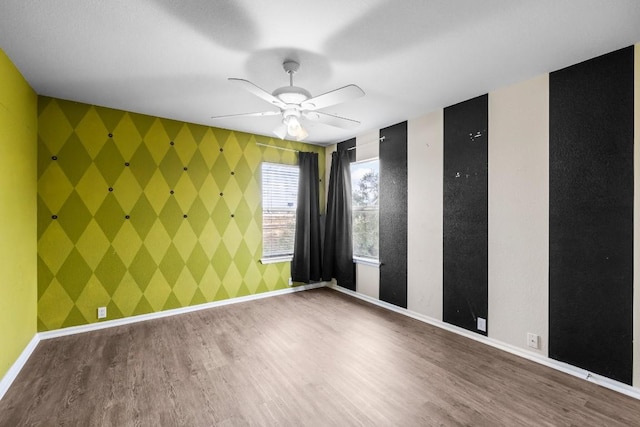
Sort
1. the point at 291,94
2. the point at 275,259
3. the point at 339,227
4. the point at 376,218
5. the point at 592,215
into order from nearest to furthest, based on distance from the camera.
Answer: the point at 291,94 → the point at 592,215 → the point at 376,218 → the point at 275,259 → the point at 339,227

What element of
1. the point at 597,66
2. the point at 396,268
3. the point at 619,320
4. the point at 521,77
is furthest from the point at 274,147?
the point at 619,320

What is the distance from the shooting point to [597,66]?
2.21m

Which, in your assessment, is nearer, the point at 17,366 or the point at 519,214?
the point at 17,366

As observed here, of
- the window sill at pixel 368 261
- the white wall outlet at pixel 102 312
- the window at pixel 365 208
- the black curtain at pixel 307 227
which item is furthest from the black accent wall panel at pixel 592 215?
the white wall outlet at pixel 102 312

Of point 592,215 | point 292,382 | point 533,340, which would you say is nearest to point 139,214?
point 292,382

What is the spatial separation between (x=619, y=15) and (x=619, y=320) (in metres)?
1.99

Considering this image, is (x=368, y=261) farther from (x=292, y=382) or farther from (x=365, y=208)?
(x=292, y=382)

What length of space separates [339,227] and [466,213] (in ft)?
6.39

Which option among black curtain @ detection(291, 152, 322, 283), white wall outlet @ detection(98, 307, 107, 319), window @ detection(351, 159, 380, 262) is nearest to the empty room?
white wall outlet @ detection(98, 307, 107, 319)

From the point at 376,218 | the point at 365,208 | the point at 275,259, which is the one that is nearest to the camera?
the point at 376,218

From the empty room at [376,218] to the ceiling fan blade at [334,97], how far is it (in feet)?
0.07

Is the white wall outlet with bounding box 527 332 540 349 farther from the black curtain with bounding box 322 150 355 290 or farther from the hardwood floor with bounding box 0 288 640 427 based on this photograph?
the black curtain with bounding box 322 150 355 290

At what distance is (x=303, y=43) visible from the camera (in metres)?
2.02

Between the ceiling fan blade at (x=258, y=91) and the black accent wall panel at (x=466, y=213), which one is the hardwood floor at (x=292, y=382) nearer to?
the black accent wall panel at (x=466, y=213)
